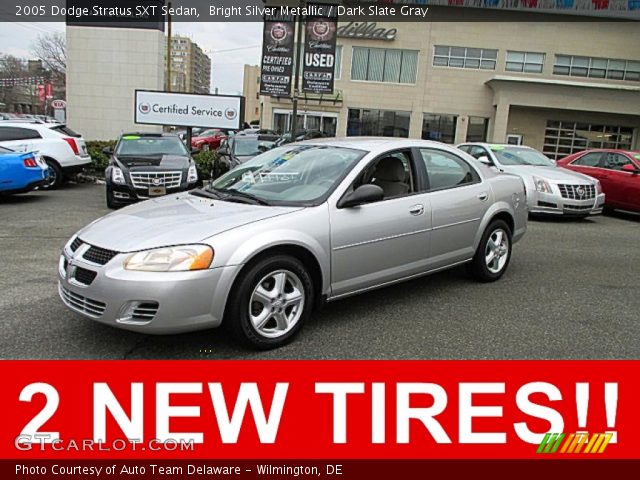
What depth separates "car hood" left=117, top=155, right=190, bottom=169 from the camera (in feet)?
34.1

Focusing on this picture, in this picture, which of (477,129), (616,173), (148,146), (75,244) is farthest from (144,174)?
(477,129)

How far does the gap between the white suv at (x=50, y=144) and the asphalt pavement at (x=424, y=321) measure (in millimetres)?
6385

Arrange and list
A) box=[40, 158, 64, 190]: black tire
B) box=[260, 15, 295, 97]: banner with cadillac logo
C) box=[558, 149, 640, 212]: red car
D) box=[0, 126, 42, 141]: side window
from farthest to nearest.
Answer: box=[260, 15, 295, 97]: banner with cadillac logo < box=[40, 158, 64, 190]: black tire < box=[0, 126, 42, 141]: side window < box=[558, 149, 640, 212]: red car

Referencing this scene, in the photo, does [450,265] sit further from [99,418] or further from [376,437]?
[99,418]

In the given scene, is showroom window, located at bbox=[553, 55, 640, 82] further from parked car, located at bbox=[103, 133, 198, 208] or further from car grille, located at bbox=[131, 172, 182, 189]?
car grille, located at bbox=[131, 172, 182, 189]

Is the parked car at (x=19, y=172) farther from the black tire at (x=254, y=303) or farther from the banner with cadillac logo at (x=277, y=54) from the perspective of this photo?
the banner with cadillac logo at (x=277, y=54)

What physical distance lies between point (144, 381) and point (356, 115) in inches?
1199

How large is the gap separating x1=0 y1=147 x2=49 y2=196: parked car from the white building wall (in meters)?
9.05

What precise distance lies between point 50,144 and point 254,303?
11175mm

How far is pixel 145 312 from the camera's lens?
351 centimetres

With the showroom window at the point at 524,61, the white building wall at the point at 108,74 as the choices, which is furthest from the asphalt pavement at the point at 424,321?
the showroom window at the point at 524,61

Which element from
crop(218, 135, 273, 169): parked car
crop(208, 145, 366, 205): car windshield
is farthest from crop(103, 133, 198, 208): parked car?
crop(208, 145, 366, 205): car windshield

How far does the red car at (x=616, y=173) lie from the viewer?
1104 centimetres

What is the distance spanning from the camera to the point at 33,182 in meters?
10.6
